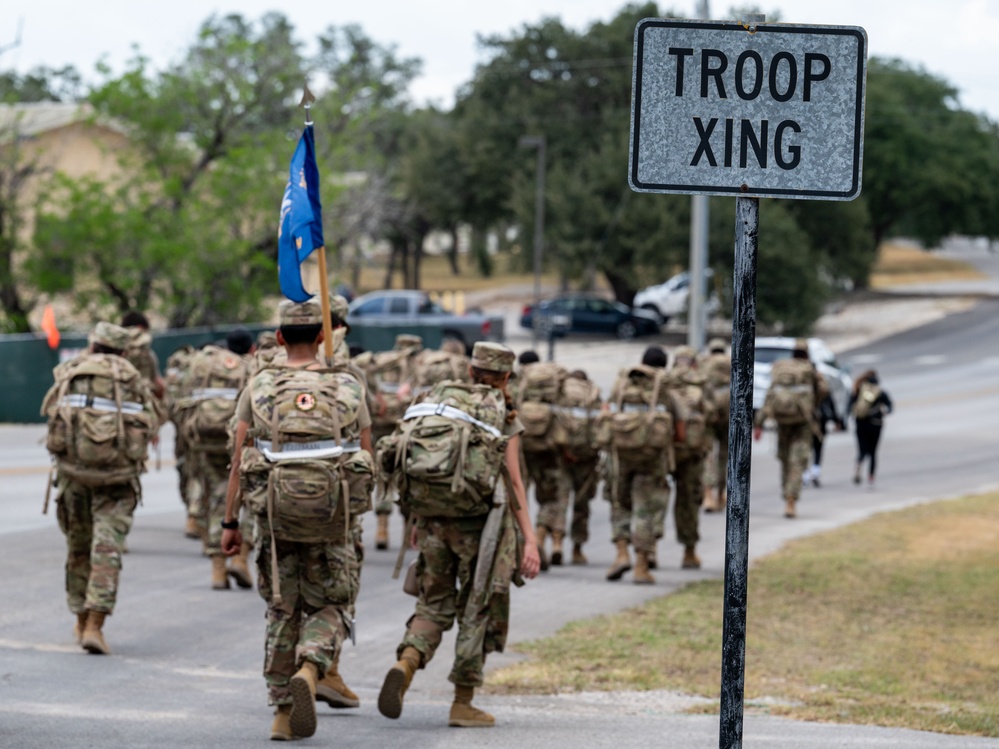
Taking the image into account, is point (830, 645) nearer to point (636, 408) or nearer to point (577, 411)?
point (636, 408)

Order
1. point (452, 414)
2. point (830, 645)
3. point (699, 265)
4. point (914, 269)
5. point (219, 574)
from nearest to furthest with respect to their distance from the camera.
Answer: point (452, 414) → point (830, 645) → point (219, 574) → point (699, 265) → point (914, 269)

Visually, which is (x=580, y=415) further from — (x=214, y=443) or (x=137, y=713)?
(x=137, y=713)

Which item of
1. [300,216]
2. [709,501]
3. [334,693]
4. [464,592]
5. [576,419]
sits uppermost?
[300,216]

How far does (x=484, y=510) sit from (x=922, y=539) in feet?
34.3

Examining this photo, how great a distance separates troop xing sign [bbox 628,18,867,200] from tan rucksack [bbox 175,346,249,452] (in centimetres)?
789

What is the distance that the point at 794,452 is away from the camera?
18688mm

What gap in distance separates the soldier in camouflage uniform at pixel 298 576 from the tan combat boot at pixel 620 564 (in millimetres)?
6366

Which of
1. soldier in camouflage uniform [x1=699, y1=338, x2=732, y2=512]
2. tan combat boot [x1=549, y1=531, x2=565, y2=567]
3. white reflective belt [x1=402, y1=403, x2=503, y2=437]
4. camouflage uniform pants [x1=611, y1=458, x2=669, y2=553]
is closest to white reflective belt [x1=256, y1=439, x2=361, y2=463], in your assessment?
white reflective belt [x1=402, y1=403, x2=503, y2=437]

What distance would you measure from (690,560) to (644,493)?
4.54 feet

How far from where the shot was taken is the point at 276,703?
7133 millimetres

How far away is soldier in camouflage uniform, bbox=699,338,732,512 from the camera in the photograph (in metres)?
17.7

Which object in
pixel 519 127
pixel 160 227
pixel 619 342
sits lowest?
pixel 619 342

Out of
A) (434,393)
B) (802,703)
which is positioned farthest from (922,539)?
(434,393)

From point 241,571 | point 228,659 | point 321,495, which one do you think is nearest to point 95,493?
point 228,659
